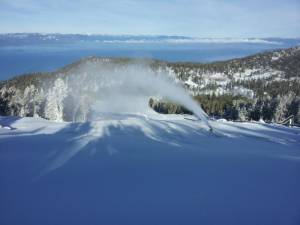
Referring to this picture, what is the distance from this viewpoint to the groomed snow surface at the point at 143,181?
624cm

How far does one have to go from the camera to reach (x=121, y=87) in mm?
135375

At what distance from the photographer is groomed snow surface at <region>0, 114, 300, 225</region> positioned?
20.5ft

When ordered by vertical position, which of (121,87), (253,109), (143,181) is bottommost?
(121,87)

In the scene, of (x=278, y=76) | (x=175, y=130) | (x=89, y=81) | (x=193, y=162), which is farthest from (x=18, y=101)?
(x=278, y=76)

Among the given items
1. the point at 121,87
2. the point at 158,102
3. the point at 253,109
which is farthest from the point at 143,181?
the point at 121,87

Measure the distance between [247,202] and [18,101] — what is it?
92.2m

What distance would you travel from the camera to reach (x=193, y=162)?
378 inches

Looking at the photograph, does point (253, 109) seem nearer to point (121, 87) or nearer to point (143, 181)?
point (121, 87)

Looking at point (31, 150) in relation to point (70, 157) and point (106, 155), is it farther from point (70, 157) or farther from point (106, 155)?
point (106, 155)

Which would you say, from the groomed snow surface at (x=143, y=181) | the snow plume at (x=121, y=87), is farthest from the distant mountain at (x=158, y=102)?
the groomed snow surface at (x=143, y=181)

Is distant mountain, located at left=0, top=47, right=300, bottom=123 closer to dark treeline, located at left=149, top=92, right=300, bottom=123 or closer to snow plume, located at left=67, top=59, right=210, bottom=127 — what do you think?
dark treeline, located at left=149, top=92, right=300, bottom=123

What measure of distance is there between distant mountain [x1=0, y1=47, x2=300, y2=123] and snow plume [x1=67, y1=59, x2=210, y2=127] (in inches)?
39.0

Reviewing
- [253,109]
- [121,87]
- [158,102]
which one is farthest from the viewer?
[121,87]

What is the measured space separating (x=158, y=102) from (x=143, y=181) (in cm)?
9113
